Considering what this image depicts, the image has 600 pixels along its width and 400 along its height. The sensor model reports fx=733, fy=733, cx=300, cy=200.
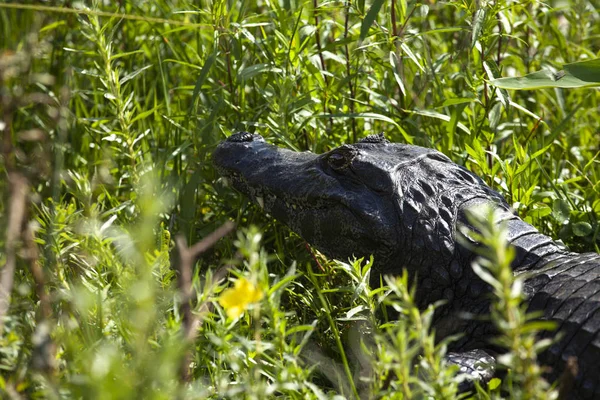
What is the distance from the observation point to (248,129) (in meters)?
3.49

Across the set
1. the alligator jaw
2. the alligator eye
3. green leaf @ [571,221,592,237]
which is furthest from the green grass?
the alligator eye

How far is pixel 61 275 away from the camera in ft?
7.64

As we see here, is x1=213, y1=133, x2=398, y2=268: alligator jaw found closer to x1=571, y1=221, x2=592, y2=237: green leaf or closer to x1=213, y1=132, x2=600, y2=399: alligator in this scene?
x1=213, y1=132, x2=600, y2=399: alligator

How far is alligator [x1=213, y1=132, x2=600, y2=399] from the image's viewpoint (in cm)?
246

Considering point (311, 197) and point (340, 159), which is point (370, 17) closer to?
point (340, 159)

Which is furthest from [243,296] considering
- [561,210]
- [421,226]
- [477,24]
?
[561,210]

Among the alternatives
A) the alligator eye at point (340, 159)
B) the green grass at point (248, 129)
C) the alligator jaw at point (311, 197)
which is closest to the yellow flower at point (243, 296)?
the green grass at point (248, 129)

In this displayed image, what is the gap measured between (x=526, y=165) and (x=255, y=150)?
1.14 metres

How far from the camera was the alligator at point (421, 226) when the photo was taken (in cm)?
246

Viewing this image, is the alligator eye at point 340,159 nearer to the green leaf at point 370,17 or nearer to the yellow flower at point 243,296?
the green leaf at point 370,17

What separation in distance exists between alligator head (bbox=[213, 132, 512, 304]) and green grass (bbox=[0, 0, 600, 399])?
0.16 m

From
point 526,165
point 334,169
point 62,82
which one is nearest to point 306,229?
point 334,169

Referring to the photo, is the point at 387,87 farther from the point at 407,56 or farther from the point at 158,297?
the point at 158,297

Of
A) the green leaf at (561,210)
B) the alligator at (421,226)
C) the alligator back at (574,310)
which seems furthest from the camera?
the green leaf at (561,210)
